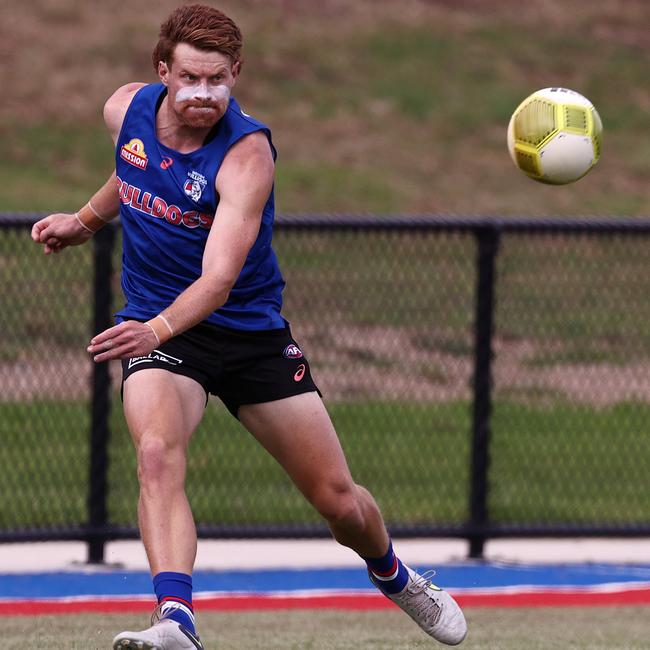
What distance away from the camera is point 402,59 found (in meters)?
25.2

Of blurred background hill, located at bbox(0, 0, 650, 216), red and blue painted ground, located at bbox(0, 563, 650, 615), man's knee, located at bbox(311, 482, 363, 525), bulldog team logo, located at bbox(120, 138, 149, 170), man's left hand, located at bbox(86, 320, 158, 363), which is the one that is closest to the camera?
man's left hand, located at bbox(86, 320, 158, 363)

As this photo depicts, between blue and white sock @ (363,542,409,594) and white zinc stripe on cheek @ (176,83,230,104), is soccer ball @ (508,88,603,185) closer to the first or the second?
white zinc stripe on cheek @ (176,83,230,104)

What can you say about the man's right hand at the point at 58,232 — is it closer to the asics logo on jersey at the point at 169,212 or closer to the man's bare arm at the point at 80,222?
the man's bare arm at the point at 80,222

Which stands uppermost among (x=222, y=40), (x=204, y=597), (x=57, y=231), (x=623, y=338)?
(x=222, y=40)

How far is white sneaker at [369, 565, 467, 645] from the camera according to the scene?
5.84m

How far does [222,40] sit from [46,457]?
12.6 feet

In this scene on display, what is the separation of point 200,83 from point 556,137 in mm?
1475

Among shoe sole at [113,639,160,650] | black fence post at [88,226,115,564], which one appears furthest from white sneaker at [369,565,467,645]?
black fence post at [88,226,115,564]

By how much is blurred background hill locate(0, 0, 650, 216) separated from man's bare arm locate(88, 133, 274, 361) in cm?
1389

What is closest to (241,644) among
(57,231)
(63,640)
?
(63,640)

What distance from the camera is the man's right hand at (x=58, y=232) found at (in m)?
5.75

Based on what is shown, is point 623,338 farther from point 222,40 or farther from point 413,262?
point 222,40

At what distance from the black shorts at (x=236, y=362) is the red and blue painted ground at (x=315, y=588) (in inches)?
76.2

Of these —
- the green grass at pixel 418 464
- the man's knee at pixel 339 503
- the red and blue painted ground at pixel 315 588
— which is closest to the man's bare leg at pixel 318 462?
the man's knee at pixel 339 503
